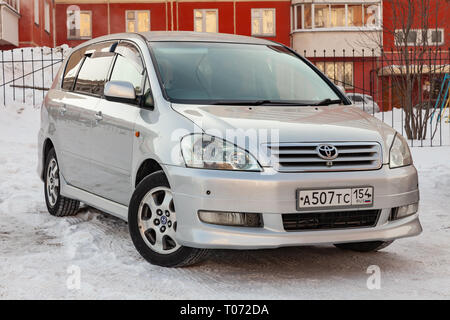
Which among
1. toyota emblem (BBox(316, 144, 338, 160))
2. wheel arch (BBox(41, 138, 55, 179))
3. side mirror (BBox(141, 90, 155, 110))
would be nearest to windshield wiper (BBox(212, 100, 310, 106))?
side mirror (BBox(141, 90, 155, 110))

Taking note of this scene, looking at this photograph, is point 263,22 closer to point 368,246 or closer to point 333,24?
point 333,24

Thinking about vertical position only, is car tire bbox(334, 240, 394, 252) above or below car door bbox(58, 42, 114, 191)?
below

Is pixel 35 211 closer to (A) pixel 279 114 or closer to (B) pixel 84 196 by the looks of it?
(B) pixel 84 196

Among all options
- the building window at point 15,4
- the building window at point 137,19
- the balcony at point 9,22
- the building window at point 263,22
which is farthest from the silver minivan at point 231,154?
the building window at point 137,19

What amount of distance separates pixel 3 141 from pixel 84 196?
7.69 m

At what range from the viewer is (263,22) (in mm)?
35562

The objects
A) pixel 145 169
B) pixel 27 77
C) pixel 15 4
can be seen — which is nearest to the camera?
pixel 145 169

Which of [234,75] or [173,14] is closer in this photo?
[234,75]

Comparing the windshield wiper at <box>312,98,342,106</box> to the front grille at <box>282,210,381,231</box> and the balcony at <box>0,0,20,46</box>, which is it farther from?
the balcony at <box>0,0,20,46</box>

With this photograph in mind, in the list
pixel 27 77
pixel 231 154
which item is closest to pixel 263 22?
pixel 27 77

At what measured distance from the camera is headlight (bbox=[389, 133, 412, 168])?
17.5 feet

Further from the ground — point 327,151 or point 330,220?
point 327,151

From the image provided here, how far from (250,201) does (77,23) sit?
32.0 m

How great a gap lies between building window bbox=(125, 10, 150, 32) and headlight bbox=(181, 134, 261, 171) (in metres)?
31.3
